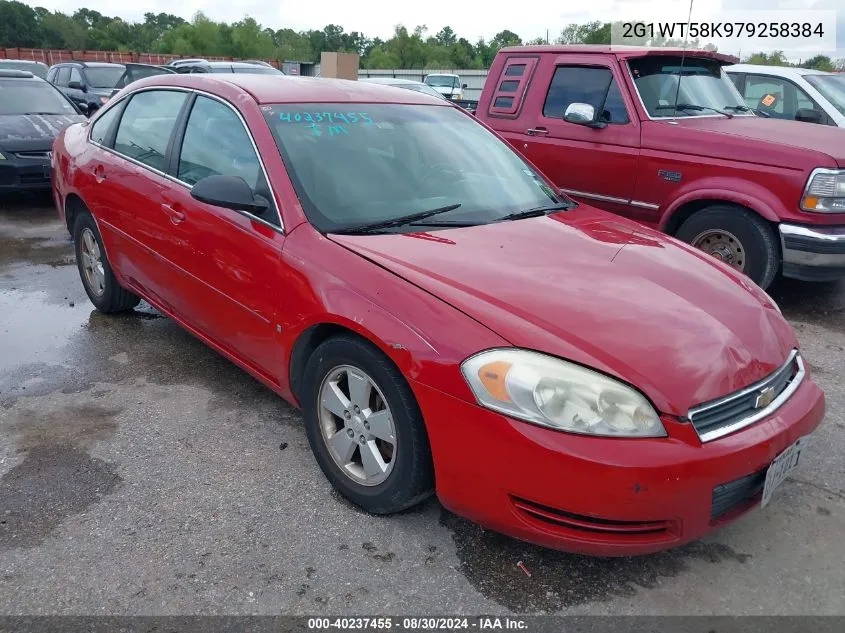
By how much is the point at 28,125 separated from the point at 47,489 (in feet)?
23.3

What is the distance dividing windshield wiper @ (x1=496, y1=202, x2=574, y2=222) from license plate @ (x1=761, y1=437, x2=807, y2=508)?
150 centimetres

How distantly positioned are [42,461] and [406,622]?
187 centimetres

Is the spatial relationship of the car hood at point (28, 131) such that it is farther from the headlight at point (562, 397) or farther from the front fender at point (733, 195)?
the headlight at point (562, 397)

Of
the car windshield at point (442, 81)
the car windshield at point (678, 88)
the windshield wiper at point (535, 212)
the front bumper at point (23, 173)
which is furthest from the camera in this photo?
the car windshield at point (442, 81)

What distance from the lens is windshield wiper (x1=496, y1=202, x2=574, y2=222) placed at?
3.31 metres

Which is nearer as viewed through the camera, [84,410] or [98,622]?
[98,622]

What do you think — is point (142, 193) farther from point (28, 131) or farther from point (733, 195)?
point (28, 131)

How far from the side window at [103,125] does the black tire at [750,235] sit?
414 cm

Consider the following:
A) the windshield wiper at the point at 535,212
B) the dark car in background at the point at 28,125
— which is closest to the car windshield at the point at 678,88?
the windshield wiper at the point at 535,212

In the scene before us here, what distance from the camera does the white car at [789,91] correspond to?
23.4ft

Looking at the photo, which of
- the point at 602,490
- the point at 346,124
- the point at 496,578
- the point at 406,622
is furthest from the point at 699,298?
the point at 346,124

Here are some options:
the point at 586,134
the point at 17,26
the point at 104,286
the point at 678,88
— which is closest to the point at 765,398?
the point at 586,134

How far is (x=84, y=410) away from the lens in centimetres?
360

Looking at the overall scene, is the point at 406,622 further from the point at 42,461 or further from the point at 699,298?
the point at 42,461
